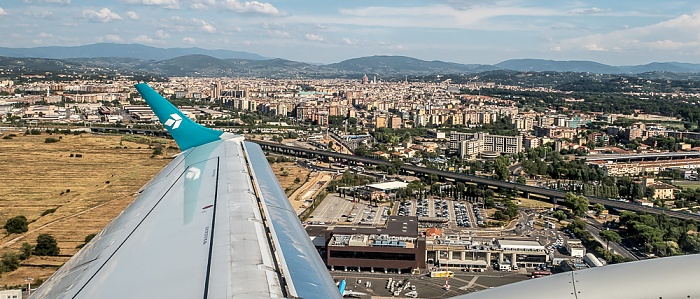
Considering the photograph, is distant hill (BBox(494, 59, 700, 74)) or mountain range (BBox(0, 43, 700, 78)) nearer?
mountain range (BBox(0, 43, 700, 78))

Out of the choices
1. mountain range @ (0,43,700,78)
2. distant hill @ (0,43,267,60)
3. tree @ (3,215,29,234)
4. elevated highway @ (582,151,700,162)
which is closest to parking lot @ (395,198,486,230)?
tree @ (3,215,29,234)

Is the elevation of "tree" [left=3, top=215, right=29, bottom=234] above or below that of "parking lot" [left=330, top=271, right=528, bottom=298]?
above

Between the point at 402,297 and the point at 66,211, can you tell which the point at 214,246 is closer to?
the point at 402,297

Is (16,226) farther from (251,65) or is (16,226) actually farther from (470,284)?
(251,65)

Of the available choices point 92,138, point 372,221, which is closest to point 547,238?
point 372,221

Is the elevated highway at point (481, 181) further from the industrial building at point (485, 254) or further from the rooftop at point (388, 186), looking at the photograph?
the industrial building at point (485, 254)

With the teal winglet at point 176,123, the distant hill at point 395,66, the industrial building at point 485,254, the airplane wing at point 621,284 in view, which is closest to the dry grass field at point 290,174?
the industrial building at point 485,254

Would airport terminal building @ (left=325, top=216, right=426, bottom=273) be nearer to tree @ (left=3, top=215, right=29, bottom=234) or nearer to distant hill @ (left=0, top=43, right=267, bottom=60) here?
tree @ (left=3, top=215, right=29, bottom=234)

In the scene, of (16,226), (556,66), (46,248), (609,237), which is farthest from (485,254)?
(556,66)
